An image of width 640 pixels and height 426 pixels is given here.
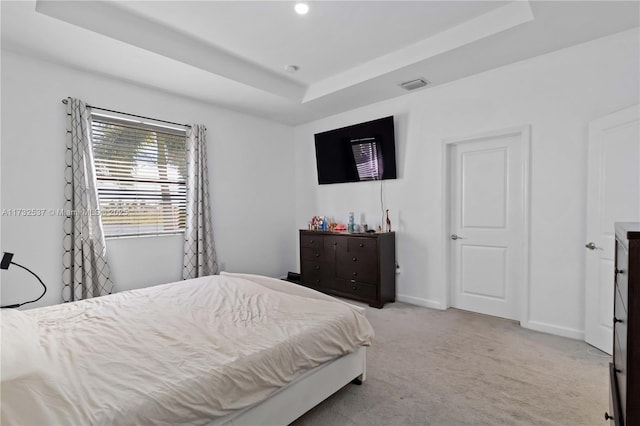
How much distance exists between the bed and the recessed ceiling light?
226 centimetres

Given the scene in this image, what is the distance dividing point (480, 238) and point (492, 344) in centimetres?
124

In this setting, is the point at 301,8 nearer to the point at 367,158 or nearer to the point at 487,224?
the point at 367,158

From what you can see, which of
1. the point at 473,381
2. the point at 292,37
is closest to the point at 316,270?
the point at 473,381

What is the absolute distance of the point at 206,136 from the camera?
4.29m

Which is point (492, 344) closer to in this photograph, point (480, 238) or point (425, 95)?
point (480, 238)

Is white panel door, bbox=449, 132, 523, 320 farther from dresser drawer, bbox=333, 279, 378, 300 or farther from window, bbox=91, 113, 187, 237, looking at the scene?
window, bbox=91, 113, 187, 237

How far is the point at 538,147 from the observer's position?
3.15 metres

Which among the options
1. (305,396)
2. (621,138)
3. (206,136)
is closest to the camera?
(305,396)

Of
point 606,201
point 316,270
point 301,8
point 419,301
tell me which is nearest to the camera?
point 301,8

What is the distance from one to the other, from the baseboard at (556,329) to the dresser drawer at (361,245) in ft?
5.66

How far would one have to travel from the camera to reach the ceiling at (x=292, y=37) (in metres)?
2.50

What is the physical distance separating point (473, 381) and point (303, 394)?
1.28 meters

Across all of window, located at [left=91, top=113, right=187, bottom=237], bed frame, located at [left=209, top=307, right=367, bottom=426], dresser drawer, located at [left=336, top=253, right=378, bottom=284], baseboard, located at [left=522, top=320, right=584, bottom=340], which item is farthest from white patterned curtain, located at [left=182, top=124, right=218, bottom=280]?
baseboard, located at [left=522, top=320, right=584, bottom=340]

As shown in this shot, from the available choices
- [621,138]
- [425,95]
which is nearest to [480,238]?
[621,138]
